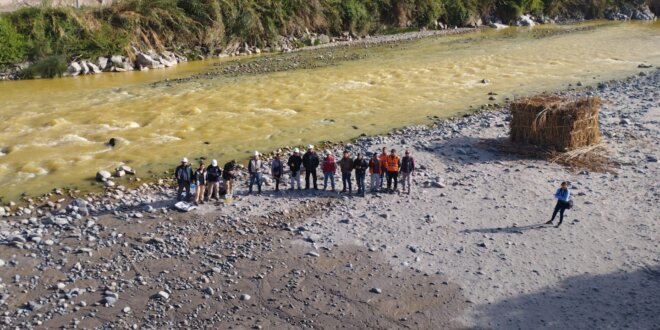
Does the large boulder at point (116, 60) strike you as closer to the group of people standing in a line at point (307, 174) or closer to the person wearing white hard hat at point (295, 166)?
the group of people standing in a line at point (307, 174)

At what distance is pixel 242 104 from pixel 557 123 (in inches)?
487

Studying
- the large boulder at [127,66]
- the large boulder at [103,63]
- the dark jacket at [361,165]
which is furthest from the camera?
the large boulder at [127,66]

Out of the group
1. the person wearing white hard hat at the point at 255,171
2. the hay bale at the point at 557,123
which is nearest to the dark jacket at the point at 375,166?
the person wearing white hard hat at the point at 255,171

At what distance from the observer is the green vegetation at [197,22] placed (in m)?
34.4

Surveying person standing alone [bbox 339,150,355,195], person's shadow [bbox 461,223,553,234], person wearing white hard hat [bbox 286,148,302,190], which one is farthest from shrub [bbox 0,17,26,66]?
person's shadow [bbox 461,223,553,234]

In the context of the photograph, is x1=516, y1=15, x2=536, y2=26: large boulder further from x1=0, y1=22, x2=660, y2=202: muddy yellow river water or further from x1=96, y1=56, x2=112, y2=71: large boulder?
x1=96, y1=56, x2=112, y2=71: large boulder

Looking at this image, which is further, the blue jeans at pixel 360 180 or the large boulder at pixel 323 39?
the large boulder at pixel 323 39

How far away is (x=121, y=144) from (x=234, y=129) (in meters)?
3.81

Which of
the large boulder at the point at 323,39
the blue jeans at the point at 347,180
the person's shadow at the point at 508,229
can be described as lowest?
the person's shadow at the point at 508,229

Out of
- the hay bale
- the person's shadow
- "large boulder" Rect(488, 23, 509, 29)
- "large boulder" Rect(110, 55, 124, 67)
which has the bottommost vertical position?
the person's shadow

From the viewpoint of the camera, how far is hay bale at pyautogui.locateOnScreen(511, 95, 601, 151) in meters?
17.6

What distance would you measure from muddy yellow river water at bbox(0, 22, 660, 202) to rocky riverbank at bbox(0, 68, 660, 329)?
10.6 ft

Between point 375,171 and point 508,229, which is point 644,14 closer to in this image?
point 375,171

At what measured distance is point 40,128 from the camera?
21500 millimetres
